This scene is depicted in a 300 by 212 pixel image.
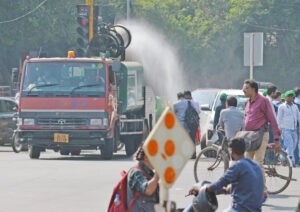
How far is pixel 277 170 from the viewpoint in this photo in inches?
556

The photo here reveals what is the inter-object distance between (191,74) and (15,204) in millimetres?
55877

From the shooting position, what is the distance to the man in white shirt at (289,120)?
19.9 meters

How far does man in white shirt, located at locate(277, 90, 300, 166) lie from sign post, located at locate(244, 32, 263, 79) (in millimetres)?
5436

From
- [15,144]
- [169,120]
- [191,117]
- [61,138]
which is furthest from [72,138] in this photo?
[169,120]

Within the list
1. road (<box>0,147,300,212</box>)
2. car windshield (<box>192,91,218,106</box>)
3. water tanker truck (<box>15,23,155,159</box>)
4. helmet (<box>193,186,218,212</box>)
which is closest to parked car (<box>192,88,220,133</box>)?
car windshield (<box>192,91,218,106</box>)

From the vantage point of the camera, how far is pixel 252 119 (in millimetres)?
13055

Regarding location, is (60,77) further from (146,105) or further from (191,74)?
(191,74)

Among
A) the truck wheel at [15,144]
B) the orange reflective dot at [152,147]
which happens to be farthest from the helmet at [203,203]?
the truck wheel at [15,144]

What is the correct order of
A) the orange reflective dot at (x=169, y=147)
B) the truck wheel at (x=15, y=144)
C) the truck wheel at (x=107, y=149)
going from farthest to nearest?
the truck wheel at (x=15, y=144)
the truck wheel at (x=107, y=149)
the orange reflective dot at (x=169, y=147)

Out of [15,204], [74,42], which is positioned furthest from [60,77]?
[74,42]

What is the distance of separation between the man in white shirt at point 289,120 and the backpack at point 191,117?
7.77ft

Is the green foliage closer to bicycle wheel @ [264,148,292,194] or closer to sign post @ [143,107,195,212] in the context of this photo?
bicycle wheel @ [264,148,292,194]

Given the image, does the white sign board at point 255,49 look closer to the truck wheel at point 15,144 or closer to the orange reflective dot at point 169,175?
the truck wheel at point 15,144

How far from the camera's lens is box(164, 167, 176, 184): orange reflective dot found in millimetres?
6367
